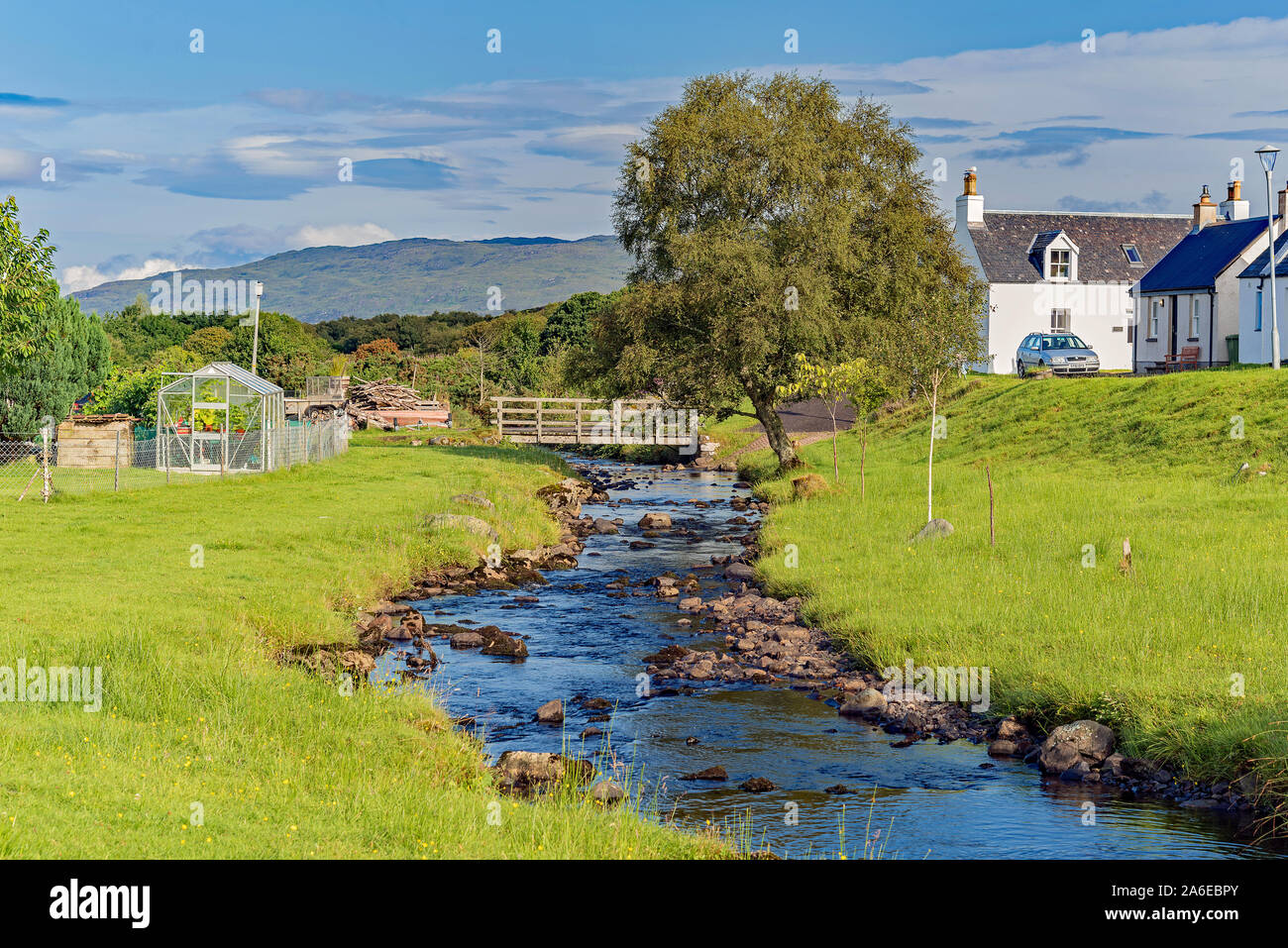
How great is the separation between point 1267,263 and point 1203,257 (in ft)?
20.3

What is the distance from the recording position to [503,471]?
41156mm

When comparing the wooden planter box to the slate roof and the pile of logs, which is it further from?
the slate roof

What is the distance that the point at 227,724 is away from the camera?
12.7m

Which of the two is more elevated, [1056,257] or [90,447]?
[1056,257]

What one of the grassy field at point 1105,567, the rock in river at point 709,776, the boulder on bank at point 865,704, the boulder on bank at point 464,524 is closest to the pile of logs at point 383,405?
the grassy field at point 1105,567

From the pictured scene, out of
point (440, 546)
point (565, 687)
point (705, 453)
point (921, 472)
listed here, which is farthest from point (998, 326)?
point (565, 687)

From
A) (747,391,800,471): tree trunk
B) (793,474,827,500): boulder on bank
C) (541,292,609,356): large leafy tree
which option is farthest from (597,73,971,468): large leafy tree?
(541,292,609,356): large leafy tree

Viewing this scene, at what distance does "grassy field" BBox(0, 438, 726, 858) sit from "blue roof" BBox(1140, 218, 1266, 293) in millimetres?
42003

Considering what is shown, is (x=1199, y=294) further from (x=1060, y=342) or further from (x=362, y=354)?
(x=362, y=354)

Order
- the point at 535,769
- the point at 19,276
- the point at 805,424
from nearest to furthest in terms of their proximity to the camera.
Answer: the point at 535,769 < the point at 19,276 < the point at 805,424

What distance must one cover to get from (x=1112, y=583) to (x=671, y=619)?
25.8 ft

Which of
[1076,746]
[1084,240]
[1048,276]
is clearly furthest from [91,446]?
[1084,240]

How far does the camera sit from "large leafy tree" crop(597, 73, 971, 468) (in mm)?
38531

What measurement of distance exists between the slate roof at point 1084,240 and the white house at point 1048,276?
0.06m
